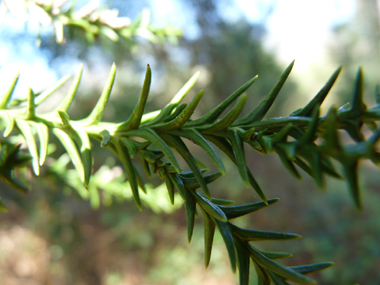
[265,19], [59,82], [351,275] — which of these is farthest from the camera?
[265,19]

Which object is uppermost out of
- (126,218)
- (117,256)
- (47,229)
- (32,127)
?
(32,127)

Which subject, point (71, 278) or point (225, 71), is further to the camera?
point (225, 71)

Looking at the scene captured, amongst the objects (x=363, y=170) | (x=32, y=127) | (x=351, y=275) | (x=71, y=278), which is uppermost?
(x=32, y=127)

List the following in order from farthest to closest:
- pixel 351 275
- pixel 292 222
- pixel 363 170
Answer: pixel 363 170
pixel 292 222
pixel 351 275

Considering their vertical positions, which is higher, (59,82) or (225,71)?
(59,82)

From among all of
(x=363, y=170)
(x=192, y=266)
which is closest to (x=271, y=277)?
(x=192, y=266)

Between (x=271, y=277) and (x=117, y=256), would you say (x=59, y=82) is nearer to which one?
(x=271, y=277)

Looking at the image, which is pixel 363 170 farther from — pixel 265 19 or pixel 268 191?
pixel 265 19

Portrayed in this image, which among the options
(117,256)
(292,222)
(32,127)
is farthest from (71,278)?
(292,222)

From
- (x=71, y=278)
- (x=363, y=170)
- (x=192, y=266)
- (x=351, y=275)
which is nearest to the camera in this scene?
(x=71, y=278)
